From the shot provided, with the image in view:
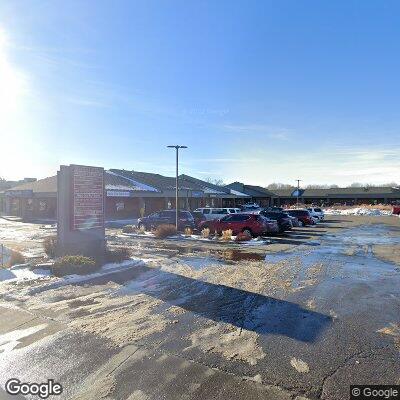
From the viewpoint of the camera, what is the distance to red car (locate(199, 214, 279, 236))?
78.0 feet

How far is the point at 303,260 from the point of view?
48.3ft

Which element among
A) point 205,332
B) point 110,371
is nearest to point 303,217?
point 205,332

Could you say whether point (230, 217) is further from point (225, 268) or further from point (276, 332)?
point (276, 332)

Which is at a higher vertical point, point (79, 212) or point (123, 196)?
point (123, 196)

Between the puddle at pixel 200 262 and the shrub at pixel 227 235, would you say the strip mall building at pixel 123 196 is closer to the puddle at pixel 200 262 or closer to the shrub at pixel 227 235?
the shrub at pixel 227 235

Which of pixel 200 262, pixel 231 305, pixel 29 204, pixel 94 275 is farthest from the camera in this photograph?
pixel 29 204

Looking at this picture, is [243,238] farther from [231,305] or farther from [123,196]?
[123,196]

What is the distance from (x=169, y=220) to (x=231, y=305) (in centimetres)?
2040

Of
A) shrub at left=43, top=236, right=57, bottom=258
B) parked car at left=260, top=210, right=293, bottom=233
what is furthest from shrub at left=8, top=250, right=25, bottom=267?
parked car at left=260, top=210, right=293, bottom=233

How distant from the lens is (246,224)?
23.9 m

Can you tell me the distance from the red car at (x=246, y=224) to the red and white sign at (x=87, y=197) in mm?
11081

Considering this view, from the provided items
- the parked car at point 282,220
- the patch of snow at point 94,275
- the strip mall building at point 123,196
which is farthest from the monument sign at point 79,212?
the strip mall building at point 123,196

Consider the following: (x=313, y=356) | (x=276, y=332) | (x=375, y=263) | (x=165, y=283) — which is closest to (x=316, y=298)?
(x=276, y=332)

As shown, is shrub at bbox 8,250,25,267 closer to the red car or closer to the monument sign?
the monument sign
